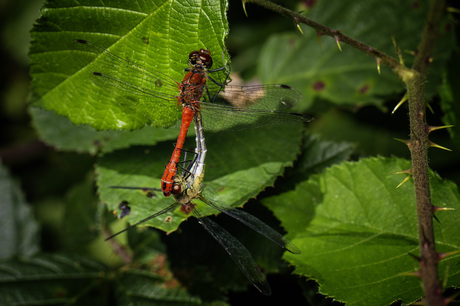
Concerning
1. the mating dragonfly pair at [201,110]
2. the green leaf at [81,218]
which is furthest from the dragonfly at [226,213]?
the green leaf at [81,218]

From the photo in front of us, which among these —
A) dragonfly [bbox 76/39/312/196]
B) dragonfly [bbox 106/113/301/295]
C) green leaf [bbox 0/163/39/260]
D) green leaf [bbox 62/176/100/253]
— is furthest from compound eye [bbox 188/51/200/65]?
green leaf [bbox 0/163/39/260]

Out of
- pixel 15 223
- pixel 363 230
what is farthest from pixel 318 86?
pixel 15 223

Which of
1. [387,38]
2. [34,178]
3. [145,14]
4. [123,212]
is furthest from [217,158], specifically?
[34,178]

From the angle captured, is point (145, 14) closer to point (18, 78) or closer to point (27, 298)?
point (27, 298)

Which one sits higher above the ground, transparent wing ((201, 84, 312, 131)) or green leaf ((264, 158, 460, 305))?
transparent wing ((201, 84, 312, 131))

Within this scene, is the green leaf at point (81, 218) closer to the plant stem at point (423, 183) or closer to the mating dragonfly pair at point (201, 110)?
the mating dragonfly pair at point (201, 110)

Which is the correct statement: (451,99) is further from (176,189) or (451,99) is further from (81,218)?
(81,218)

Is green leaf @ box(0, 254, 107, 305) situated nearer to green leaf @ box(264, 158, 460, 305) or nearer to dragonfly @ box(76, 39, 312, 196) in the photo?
dragonfly @ box(76, 39, 312, 196)
